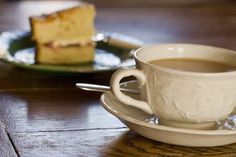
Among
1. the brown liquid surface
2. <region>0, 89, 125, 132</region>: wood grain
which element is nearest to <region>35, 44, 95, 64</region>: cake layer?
<region>0, 89, 125, 132</region>: wood grain

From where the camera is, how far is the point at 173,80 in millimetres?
776

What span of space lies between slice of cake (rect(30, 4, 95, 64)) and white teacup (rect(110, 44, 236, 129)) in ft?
1.45

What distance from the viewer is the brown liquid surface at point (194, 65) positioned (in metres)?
0.85

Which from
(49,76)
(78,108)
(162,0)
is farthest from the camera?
(162,0)

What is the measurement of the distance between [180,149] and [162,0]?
1.63 m

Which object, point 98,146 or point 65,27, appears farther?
point 65,27

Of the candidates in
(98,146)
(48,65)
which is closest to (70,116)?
(98,146)

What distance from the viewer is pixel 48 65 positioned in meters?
1.14

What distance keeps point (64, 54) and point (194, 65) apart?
0.46m

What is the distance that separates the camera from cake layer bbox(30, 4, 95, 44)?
50.3 inches

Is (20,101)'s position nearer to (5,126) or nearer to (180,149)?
(5,126)

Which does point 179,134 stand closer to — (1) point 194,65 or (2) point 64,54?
(1) point 194,65

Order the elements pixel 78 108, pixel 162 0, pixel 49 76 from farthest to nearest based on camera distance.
Answer: pixel 162 0
pixel 49 76
pixel 78 108

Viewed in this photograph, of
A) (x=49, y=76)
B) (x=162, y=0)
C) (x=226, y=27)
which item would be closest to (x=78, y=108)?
(x=49, y=76)
